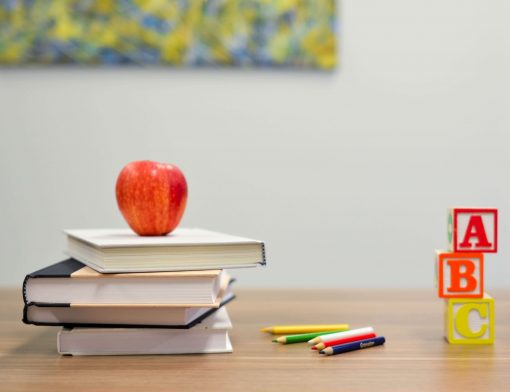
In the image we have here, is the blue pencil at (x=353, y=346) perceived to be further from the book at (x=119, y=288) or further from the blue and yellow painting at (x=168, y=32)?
the blue and yellow painting at (x=168, y=32)

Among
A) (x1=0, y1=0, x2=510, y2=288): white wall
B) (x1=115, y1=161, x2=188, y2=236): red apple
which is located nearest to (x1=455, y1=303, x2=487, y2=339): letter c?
(x1=115, y1=161, x2=188, y2=236): red apple

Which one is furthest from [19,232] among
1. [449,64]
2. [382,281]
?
[449,64]

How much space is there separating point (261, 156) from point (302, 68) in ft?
1.10

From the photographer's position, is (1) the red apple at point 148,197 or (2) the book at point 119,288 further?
(1) the red apple at point 148,197

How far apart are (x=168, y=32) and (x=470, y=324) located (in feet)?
5.38

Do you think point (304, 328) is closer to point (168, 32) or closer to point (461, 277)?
point (461, 277)

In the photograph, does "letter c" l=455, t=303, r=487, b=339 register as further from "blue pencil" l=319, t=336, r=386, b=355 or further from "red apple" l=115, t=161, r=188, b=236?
"red apple" l=115, t=161, r=188, b=236

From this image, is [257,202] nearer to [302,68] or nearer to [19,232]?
[302,68]

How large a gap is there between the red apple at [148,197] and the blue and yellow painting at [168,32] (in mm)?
1325

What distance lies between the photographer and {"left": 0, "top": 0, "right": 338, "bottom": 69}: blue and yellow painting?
2.07 meters

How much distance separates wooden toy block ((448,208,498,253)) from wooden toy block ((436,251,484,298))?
0.01m

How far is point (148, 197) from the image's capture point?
32.5 inches

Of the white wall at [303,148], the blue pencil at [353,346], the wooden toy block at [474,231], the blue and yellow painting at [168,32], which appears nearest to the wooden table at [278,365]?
the blue pencil at [353,346]

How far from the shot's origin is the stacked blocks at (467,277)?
714mm
